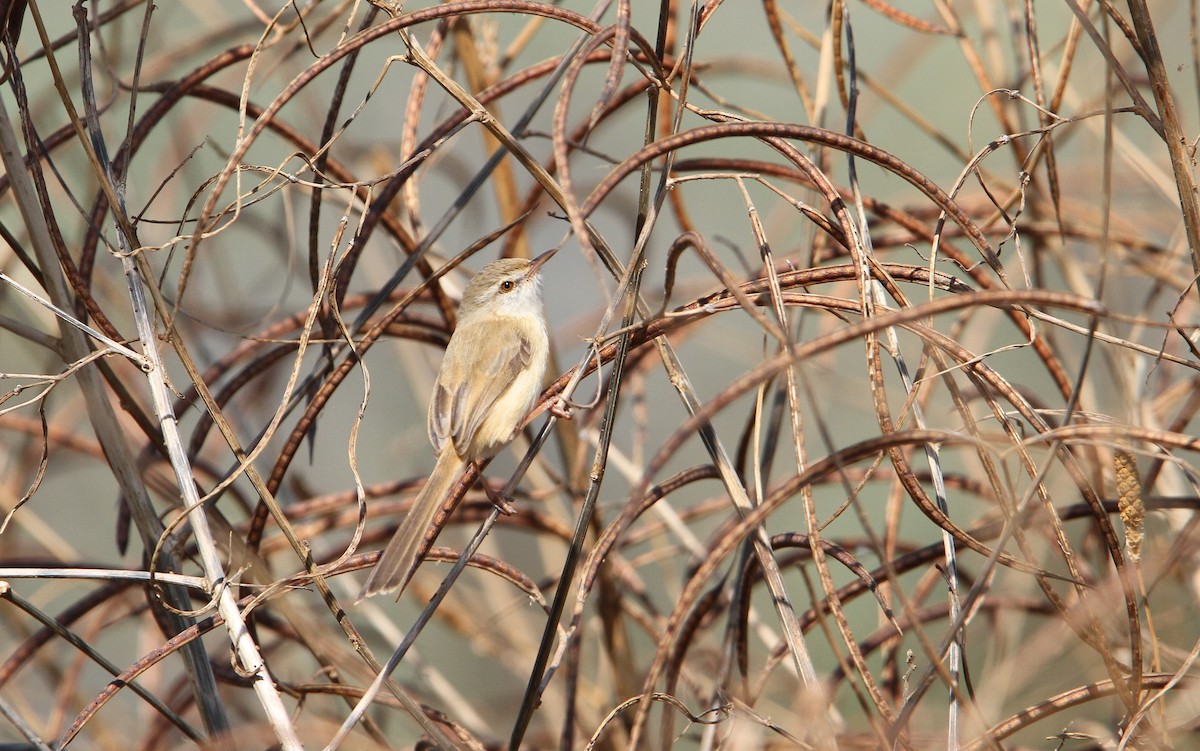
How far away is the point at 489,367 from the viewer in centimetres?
336

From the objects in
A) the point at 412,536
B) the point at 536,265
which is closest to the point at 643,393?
the point at 536,265

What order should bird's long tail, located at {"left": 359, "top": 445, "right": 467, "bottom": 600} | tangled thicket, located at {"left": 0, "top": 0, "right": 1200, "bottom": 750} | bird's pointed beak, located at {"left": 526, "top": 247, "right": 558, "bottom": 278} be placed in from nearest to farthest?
tangled thicket, located at {"left": 0, "top": 0, "right": 1200, "bottom": 750} < bird's long tail, located at {"left": 359, "top": 445, "right": 467, "bottom": 600} < bird's pointed beak, located at {"left": 526, "top": 247, "right": 558, "bottom": 278}

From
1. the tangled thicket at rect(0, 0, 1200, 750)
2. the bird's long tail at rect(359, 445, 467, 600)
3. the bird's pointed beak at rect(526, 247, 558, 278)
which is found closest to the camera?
the tangled thicket at rect(0, 0, 1200, 750)

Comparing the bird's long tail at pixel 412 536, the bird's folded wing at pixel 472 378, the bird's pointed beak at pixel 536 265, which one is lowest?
the bird's long tail at pixel 412 536

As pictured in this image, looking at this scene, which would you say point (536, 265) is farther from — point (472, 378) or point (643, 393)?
point (643, 393)

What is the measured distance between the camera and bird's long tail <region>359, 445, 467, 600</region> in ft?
6.42

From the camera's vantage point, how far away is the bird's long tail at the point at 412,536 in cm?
196

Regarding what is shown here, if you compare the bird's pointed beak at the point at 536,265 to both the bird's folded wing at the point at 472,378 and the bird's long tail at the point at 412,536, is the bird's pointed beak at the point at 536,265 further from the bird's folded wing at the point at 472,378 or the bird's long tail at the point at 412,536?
the bird's long tail at the point at 412,536

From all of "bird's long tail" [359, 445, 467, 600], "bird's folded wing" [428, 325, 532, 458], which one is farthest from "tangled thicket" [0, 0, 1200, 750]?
"bird's folded wing" [428, 325, 532, 458]

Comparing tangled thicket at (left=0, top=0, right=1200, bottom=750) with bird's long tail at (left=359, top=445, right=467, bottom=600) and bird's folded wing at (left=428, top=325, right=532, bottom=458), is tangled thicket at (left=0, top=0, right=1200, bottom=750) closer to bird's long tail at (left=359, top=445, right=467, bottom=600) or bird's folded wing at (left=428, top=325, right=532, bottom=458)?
bird's long tail at (left=359, top=445, right=467, bottom=600)

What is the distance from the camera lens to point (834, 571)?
13.7 ft

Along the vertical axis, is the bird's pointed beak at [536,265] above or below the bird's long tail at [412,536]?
above

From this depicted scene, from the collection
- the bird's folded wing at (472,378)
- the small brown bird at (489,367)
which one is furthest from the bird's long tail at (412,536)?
the bird's folded wing at (472,378)

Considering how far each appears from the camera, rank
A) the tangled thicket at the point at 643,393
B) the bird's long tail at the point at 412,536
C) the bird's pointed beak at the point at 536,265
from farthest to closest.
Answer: the bird's pointed beak at the point at 536,265, the bird's long tail at the point at 412,536, the tangled thicket at the point at 643,393
